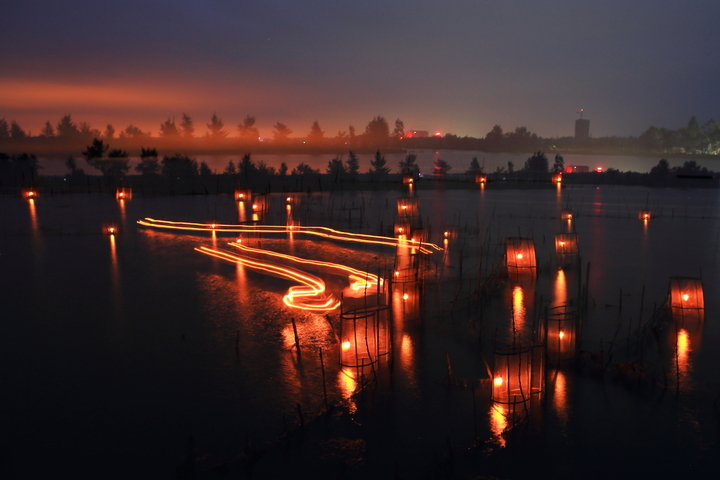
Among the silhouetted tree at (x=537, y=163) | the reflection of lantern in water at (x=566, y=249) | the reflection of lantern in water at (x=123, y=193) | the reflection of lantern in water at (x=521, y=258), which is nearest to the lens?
the reflection of lantern in water at (x=521, y=258)

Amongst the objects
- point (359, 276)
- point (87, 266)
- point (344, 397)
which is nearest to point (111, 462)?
point (344, 397)

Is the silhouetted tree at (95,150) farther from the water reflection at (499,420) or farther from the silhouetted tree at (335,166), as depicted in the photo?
the water reflection at (499,420)

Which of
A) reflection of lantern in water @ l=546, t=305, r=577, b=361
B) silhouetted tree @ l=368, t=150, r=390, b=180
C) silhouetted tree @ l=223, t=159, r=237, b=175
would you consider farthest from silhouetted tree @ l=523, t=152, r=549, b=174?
reflection of lantern in water @ l=546, t=305, r=577, b=361

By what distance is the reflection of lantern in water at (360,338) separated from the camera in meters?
3.96

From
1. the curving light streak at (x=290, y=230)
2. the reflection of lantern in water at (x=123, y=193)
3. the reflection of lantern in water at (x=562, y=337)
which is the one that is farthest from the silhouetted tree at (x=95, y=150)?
the reflection of lantern in water at (x=562, y=337)

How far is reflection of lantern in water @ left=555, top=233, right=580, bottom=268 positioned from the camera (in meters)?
7.29

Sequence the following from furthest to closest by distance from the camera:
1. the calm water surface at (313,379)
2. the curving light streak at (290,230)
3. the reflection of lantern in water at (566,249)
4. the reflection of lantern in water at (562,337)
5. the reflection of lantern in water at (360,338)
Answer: the curving light streak at (290,230), the reflection of lantern in water at (566,249), the reflection of lantern in water at (562,337), the reflection of lantern in water at (360,338), the calm water surface at (313,379)

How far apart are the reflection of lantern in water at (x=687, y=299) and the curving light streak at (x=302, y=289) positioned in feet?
10.8

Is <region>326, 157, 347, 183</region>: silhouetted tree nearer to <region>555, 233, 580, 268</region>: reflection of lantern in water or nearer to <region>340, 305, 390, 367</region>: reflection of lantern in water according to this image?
<region>555, 233, 580, 268</region>: reflection of lantern in water

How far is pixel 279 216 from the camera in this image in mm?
12852

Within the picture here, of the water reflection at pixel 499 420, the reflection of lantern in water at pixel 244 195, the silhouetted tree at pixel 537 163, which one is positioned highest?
the silhouetted tree at pixel 537 163

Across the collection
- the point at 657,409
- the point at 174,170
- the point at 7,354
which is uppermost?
the point at 174,170

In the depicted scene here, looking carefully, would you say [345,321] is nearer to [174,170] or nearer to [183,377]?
[183,377]

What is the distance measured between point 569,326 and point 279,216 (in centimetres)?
Result: 955
